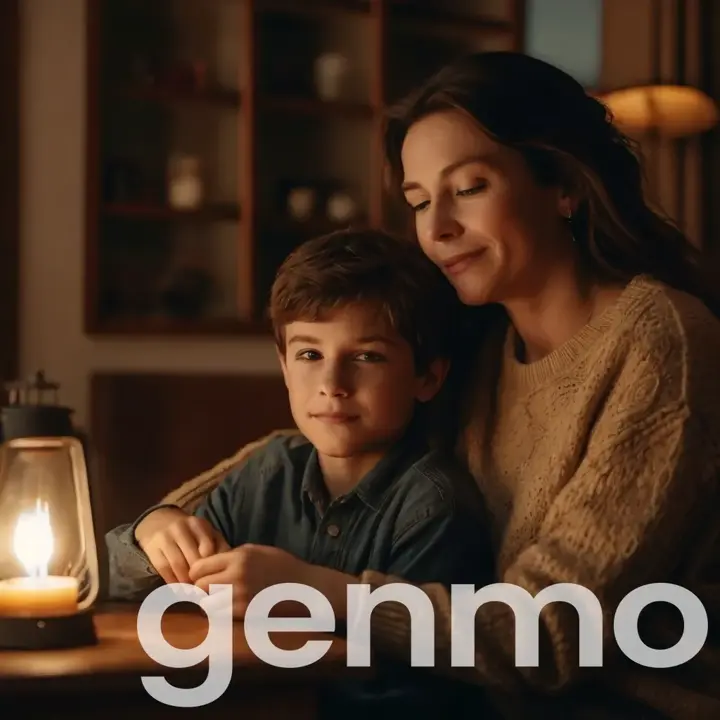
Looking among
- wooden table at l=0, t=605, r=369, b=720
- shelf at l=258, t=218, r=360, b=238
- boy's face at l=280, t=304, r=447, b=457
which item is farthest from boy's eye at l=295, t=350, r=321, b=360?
shelf at l=258, t=218, r=360, b=238

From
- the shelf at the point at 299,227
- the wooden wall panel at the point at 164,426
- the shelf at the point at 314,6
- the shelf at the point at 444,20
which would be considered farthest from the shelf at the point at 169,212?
the shelf at the point at 444,20

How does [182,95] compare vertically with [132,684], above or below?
above

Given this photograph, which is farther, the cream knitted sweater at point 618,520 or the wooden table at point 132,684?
the cream knitted sweater at point 618,520

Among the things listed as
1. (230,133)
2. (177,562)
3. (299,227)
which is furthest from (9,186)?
(177,562)

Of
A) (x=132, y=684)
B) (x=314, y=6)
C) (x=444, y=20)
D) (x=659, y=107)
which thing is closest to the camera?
(x=132, y=684)

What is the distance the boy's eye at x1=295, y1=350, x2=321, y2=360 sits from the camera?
1125 millimetres

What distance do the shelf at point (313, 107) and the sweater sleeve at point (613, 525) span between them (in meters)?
2.83

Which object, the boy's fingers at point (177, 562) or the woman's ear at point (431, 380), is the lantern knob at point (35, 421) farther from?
the woman's ear at point (431, 380)

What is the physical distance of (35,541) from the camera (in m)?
0.95

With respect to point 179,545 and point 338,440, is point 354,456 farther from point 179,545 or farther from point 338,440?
point 179,545

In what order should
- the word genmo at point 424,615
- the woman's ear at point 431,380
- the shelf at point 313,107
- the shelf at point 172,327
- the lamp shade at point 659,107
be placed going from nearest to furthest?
the word genmo at point 424,615
the woman's ear at point 431,380
the lamp shade at point 659,107
the shelf at point 172,327
the shelf at point 313,107

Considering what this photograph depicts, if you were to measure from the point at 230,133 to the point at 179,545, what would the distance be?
9.74 feet

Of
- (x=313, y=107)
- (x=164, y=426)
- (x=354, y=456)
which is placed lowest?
(x=164, y=426)

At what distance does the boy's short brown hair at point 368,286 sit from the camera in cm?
112
